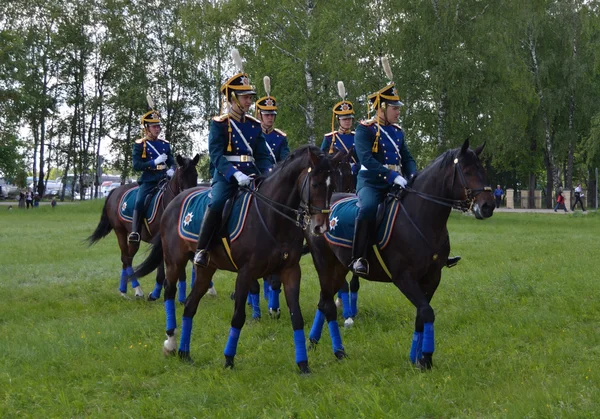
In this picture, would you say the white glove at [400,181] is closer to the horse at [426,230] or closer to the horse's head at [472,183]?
the horse at [426,230]

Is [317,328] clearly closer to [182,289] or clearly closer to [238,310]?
[238,310]

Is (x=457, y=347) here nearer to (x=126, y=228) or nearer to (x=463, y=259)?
(x=126, y=228)

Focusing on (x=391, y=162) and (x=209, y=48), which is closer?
(x=391, y=162)

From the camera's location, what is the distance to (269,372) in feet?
Result: 25.6

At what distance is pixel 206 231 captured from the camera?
8258 millimetres

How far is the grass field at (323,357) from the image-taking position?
641cm

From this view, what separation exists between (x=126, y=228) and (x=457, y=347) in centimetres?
809

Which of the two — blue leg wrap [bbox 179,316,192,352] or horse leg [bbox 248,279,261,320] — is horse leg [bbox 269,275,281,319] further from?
blue leg wrap [bbox 179,316,192,352]

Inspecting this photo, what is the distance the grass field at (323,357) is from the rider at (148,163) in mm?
1620

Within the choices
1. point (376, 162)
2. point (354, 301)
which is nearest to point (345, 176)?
point (354, 301)

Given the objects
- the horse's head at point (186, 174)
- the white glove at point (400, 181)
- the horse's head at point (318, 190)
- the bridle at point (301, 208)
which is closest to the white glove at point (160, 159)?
the horse's head at point (186, 174)

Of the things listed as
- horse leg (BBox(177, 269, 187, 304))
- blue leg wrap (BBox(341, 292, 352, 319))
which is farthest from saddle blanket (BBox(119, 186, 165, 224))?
blue leg wrap (BBox(341, 292, 352, 319))

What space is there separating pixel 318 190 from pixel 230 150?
1860mm

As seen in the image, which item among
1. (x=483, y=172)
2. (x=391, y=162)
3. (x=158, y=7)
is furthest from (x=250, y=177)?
(x=158, y=7)
